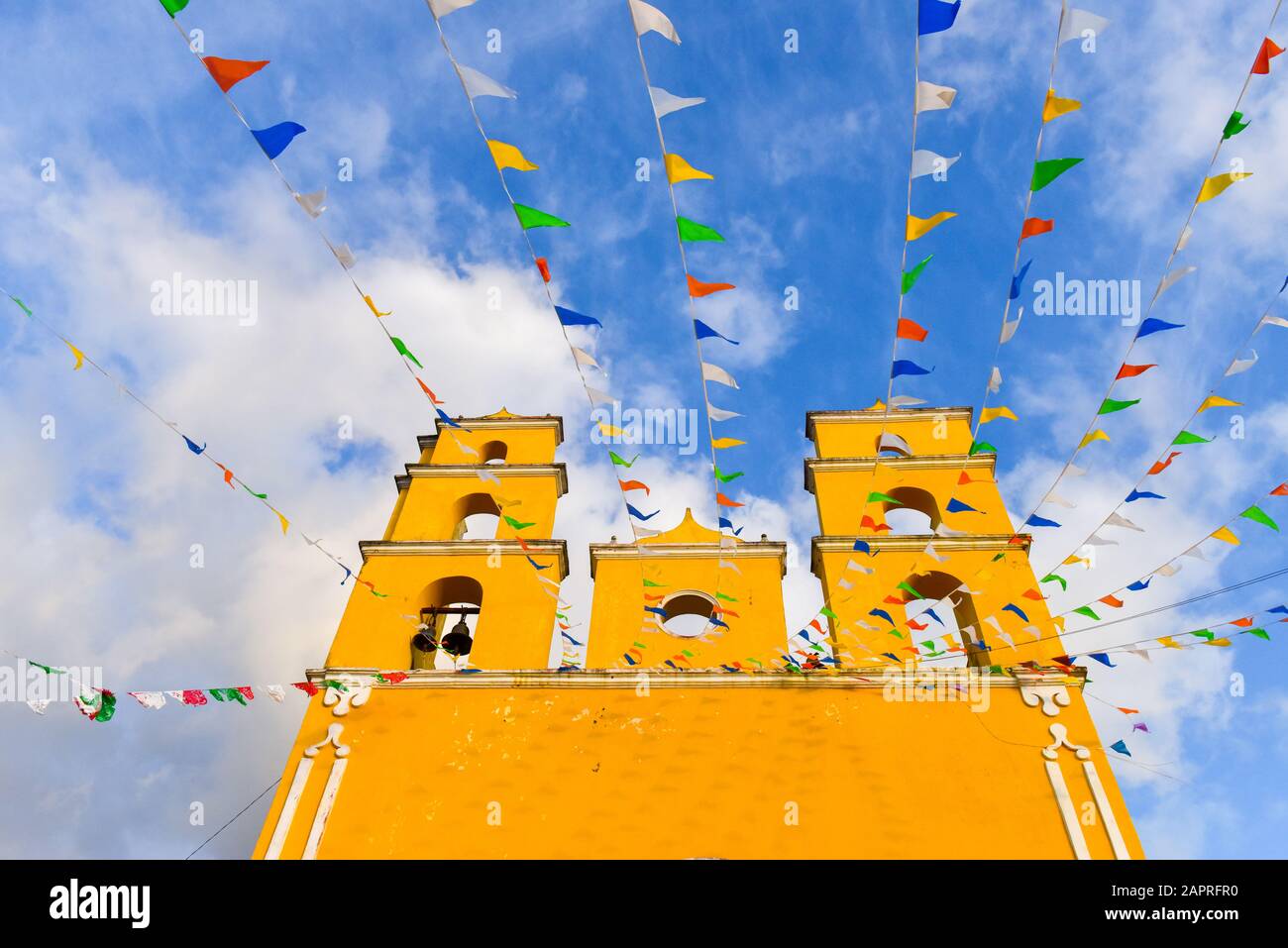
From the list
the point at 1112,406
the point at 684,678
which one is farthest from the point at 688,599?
the point at 1112,406

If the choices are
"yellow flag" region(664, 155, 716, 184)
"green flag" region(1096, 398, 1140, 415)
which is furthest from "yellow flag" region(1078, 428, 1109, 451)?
"yellow flag" region(664, 155, 716, 184)

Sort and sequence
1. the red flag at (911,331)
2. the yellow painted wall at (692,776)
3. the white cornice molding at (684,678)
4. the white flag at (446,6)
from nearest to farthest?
1. the white flag at (446,6)
2. the red flag at (911,331)
3. the yellow painted wall at (692,776)
4. the white cornice molding at (684,678)

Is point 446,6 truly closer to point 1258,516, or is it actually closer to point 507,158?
point 507,158

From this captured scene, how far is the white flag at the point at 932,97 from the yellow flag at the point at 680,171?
117 cm

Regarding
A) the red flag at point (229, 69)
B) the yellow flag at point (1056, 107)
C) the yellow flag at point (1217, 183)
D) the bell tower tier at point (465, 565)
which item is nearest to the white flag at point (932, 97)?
the yellow flag at point (1056, 107)

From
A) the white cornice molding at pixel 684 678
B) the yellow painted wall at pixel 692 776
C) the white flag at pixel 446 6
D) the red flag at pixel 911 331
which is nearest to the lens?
the white flag at pixel 446 6

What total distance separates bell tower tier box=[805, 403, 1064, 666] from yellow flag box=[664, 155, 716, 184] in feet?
11.8

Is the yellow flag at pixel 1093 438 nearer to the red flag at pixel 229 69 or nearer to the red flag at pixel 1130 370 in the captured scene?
the red flag at pixel 1130 370

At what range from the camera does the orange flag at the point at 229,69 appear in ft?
13.1

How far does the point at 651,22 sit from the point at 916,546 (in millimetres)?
7509

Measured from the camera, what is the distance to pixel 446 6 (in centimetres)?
392

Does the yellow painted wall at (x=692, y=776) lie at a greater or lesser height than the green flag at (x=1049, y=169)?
lesser
